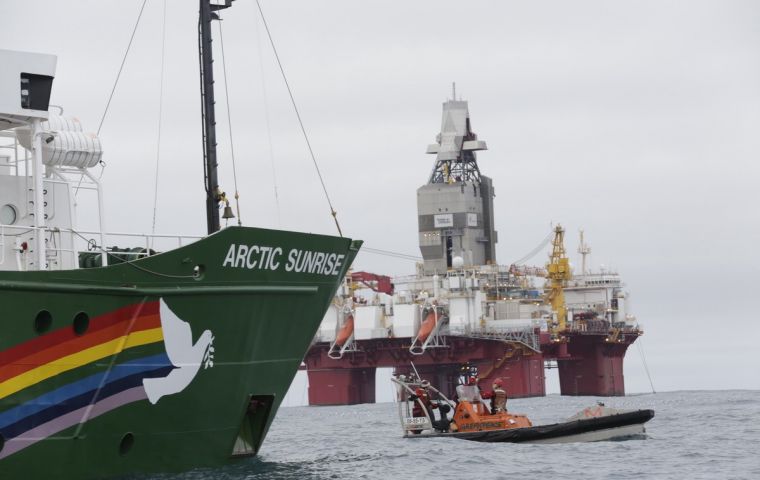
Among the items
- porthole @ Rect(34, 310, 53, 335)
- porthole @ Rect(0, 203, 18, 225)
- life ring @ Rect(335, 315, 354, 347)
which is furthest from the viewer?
life ring @ Rect(335, 315, 354, 347)

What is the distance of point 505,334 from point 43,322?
80.5 m

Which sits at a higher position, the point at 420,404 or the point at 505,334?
the point at 505,334

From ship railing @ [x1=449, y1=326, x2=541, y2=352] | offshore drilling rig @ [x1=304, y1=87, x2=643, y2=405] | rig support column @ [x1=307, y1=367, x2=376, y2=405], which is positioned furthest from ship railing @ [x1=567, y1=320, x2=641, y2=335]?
rig support column @ [x1=307, y1=367, x2=376, y2=405]

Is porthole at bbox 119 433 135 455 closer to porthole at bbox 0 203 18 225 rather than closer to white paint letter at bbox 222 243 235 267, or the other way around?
white paint letter at bbox 222 243 235 267

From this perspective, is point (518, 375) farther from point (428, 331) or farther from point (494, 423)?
point (494, 423)

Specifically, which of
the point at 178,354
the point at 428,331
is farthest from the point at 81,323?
the point at 428,331

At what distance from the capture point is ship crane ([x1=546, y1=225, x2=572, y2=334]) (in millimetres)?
108938

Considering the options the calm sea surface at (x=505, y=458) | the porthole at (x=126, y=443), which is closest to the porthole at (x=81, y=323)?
the porthole at (x=126, y=443)

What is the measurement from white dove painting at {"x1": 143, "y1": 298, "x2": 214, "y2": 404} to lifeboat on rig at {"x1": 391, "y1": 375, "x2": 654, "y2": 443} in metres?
11.2

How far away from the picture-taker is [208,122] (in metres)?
31.5

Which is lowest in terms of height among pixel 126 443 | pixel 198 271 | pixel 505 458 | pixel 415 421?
pixel 505 458

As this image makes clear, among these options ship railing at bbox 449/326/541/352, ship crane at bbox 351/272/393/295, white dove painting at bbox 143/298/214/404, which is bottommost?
white dove painting at bbox 143/298/214/404

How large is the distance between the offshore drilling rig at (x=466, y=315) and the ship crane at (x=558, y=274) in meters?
0.10

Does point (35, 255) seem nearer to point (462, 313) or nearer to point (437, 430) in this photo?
point (437, 430)
